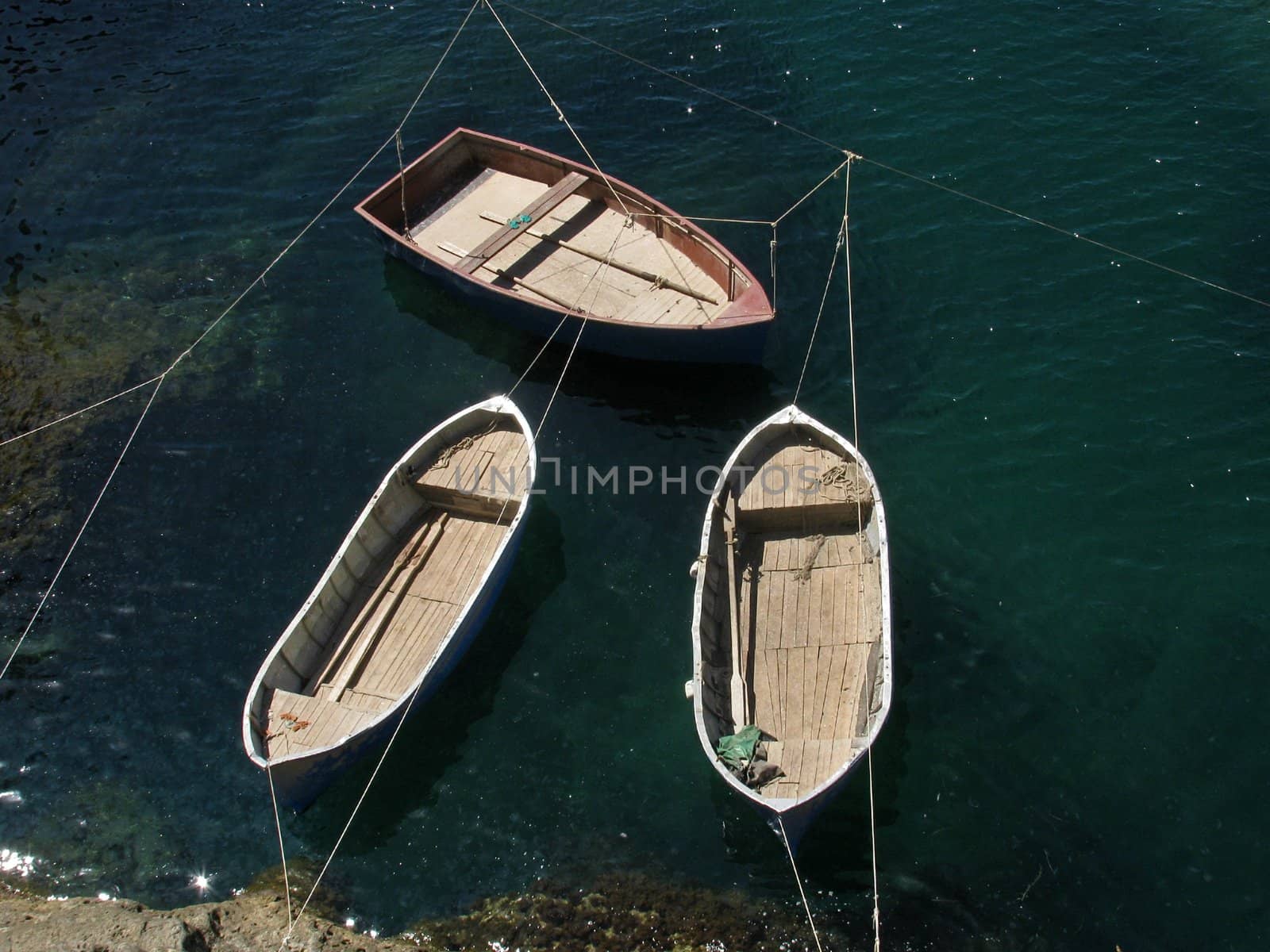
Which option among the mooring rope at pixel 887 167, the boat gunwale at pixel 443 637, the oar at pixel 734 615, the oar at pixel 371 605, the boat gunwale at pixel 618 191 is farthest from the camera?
the mooring rope at pixel 887 167

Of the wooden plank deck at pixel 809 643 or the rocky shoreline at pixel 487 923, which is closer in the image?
the rocky shoreline at pixel 487 923

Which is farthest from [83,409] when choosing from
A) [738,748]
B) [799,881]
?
[799,881]

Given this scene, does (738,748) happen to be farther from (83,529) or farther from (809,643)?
(83,529)

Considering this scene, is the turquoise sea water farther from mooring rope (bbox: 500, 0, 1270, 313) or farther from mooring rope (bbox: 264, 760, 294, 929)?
mooring rope (bbox: 500, 0, 1270, 313)

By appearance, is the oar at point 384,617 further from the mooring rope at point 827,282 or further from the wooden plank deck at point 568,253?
the mooring rope at point 827,282

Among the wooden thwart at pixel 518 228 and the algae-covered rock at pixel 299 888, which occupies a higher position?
the wooden thwart at pixel 518 228

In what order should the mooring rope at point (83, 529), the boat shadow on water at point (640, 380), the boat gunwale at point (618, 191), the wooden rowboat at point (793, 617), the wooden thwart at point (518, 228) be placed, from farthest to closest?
1. the wooden thwart at point (518, 228)
2. the boat shadow on water at point (640, 380)
3. the boat gunwale at point (618, 191)
4. the mooring rope at point (83, 529)
5. the wooden rowboat at point (793, 617)

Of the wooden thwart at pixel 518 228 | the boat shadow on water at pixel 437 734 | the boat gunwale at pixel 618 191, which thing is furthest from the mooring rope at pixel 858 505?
the wooden thwart at pixel 518 228
